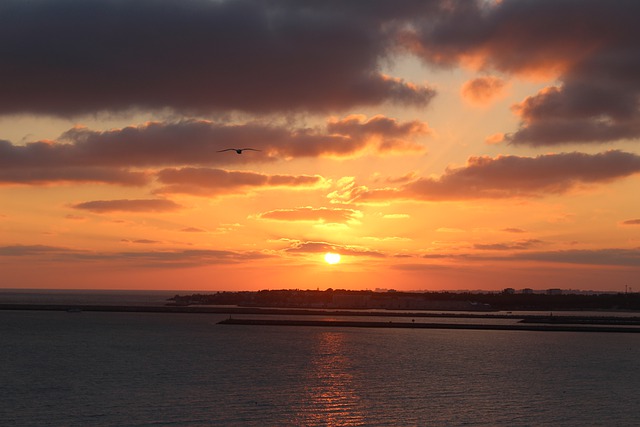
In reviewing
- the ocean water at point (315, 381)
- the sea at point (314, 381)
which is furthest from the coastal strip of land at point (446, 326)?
the ocean water at point (315, 381)

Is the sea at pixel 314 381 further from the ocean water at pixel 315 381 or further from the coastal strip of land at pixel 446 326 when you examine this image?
the coastal strip of land at pixel 446 326

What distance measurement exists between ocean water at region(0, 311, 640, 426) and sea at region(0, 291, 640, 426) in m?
0.11

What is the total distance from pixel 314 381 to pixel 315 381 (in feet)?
0.27

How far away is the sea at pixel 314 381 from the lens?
144 ft

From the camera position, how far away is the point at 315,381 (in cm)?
5881

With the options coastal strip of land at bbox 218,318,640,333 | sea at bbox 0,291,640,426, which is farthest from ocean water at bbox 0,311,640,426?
coastal strip of land at bbox 218,318,640,333

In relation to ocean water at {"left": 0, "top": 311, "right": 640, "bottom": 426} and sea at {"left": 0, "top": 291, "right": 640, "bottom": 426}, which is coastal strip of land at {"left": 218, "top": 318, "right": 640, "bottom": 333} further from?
ocean water at {"left": 0, "top": 311, "right": 640, "bottom": 426}

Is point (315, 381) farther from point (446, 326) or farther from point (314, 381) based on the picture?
point (446, 326)

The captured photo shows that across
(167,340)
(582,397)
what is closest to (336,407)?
(582,397)

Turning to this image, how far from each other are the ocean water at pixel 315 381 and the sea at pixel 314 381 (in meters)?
0.11

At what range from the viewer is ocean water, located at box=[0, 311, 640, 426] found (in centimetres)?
4394

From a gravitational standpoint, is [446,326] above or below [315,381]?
above

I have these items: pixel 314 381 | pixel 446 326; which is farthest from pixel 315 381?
pixel 446 326

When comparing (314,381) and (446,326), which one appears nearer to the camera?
(314,381)
